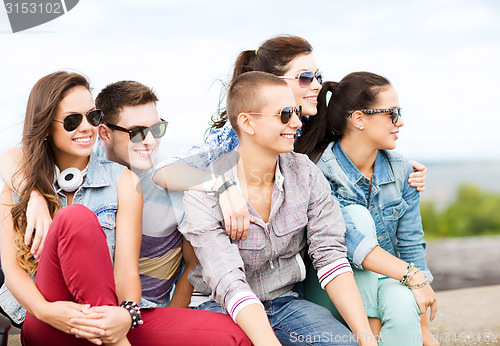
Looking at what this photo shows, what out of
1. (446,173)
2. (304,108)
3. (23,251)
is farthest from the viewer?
(446,173)

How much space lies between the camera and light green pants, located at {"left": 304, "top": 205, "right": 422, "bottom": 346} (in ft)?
10.0

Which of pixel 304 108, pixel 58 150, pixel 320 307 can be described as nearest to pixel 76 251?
pixel 58 150

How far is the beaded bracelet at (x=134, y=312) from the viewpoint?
2658mm

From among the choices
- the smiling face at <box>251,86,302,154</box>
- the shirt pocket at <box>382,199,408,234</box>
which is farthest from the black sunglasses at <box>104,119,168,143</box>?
the shirt pocket at <box>382,199,408,234</box>

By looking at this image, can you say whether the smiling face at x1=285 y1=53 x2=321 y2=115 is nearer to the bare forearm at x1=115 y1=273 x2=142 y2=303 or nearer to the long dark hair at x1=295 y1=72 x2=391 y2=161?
the long dark hair at x1=295 y1=72 x2=391 y2=161

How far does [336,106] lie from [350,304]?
4.55ft

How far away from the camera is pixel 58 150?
10.2 ft

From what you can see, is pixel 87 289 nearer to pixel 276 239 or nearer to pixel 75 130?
pixel 75 130

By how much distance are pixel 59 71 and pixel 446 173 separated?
3874 centimetres

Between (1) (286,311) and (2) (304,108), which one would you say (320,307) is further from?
(2) (304,108)

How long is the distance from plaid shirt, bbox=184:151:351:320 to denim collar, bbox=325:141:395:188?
1.34 ft

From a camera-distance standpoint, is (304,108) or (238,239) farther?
(304,108)

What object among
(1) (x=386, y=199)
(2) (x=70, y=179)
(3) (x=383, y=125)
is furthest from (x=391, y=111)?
(2) (x=70, y=179)

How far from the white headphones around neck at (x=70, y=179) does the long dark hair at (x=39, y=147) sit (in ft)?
0.13
